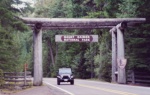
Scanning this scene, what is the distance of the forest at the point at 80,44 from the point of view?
78.6ft

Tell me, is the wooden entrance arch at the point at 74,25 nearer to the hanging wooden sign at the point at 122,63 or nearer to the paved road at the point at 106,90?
the hanging wooden sign at the point at 122,63

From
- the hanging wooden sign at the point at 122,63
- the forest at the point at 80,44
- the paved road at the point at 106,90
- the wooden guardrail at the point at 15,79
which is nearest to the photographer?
the paved road at the point at 106,90

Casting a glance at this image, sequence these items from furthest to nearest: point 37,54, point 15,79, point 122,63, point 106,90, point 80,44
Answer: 1. point 80,44
2. point 122,63
3. point 37,54
4. point 15,79
5. point 106,90

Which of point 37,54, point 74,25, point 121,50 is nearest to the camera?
point 37,54

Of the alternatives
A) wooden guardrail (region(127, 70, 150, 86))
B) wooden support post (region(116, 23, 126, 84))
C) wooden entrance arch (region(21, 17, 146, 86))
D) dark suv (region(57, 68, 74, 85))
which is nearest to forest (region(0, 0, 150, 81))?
wooden guardrail (region(127, 70, 150, 86))

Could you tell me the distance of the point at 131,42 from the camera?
33.2 metres

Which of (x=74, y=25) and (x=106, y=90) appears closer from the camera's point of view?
(x=106, y=90)

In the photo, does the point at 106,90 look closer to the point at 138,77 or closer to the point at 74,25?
the point at 138,77

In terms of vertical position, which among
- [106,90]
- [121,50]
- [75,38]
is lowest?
[106,90]

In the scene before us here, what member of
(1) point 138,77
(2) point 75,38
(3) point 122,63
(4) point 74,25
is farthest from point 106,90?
(2) point 75,38

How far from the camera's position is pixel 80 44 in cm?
7306

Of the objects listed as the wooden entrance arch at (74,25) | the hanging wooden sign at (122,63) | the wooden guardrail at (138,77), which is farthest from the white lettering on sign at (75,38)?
the wooden guardrail at (138,77)

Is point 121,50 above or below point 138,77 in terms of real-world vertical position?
above

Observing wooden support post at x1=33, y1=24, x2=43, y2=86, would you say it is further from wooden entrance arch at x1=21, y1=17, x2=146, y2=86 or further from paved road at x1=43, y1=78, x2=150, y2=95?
paved road at x1=43, y1=78, x2=150, y2=95
